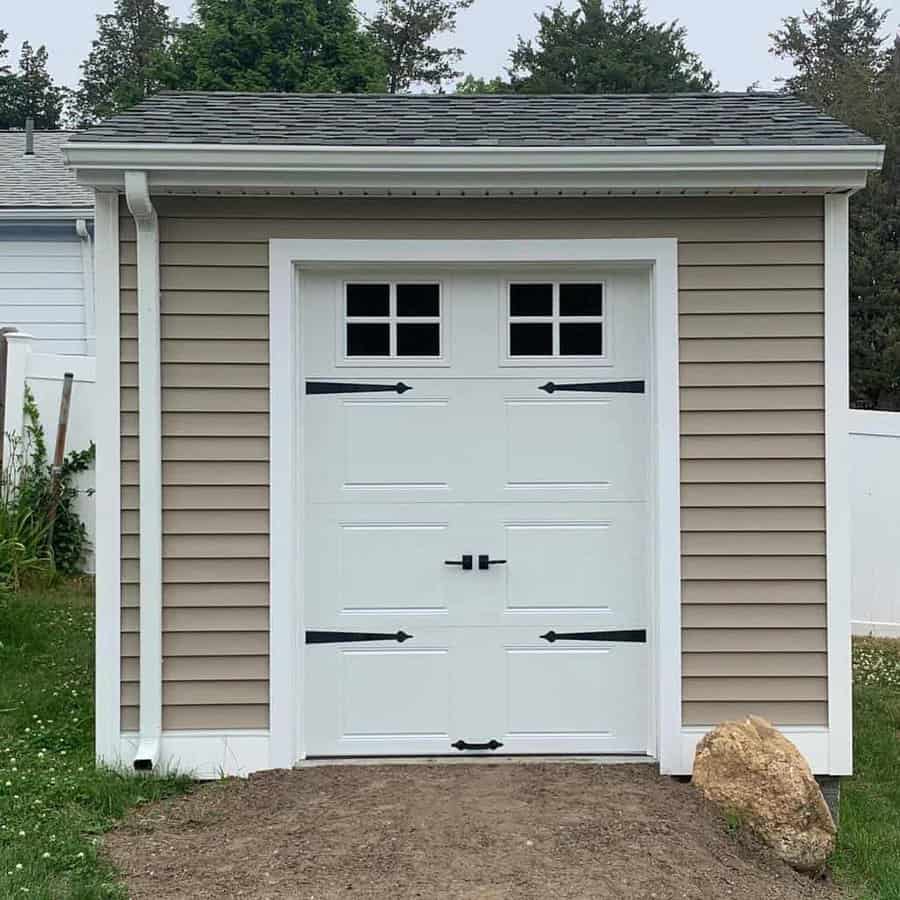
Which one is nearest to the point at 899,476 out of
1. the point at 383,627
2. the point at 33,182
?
the point at 383,627

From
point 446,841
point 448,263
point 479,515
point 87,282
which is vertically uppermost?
point 87,282

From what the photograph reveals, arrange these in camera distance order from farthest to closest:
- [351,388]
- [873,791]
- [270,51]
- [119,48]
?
[119,48] → [270,51] → [873,791] → [351,388]

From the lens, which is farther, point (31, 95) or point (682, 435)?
point (31, 95)

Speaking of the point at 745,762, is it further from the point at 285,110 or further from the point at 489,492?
the point at 285,110

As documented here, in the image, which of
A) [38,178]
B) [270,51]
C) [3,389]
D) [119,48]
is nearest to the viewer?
[3,389]

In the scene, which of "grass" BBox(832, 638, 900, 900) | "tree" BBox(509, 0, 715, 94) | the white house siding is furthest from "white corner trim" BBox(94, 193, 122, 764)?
"tree" BBox(509, 0, 715, 94)

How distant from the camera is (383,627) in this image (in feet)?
15.8

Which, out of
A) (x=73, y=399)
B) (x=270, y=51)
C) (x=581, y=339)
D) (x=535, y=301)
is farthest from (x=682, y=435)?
(x=270, y=51)

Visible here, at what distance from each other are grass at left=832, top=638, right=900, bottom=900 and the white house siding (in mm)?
7753

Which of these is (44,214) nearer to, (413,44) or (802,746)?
(802,746)

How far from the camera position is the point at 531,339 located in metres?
4.83

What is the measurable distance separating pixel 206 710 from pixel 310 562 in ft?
2.45

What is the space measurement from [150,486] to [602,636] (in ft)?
6.60

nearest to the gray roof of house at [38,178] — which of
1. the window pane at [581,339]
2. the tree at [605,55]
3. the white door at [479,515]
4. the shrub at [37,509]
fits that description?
the shrub at [37,509]
